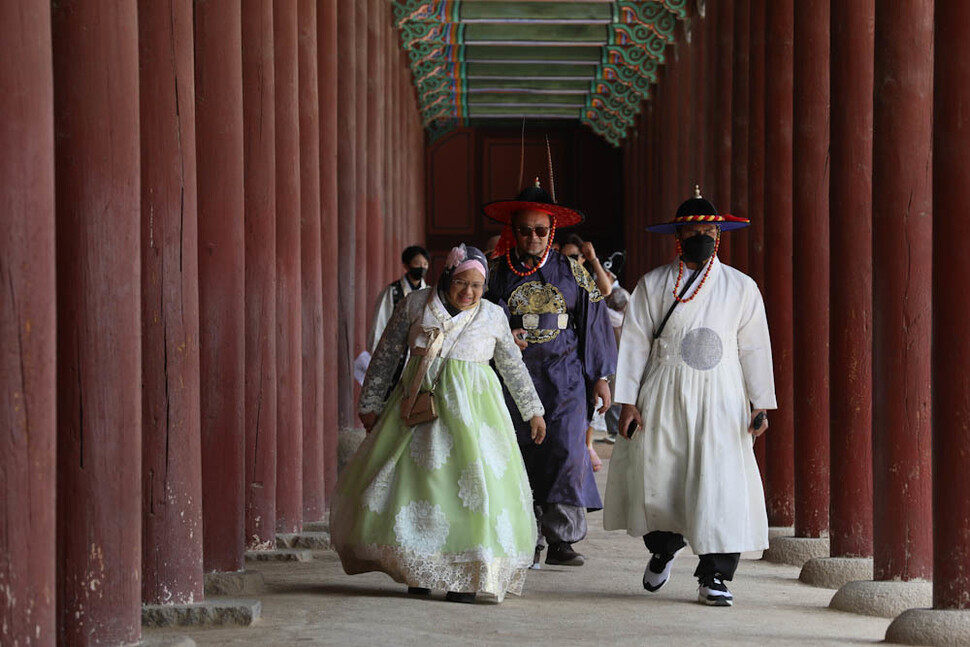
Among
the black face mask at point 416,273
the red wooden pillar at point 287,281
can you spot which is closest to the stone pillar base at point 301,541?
the red wooden pillar at point 287,281

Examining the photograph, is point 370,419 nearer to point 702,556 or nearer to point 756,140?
point 702,556

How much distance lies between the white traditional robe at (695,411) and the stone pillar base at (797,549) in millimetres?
1895

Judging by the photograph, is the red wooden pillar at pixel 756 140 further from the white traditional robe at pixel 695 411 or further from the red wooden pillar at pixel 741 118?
the white traditional robe at pixel 695 411

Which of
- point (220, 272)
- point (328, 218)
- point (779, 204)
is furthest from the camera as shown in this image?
point (328, 218)

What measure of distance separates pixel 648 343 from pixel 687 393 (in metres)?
0.36

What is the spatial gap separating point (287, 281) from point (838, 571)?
11.4 feet

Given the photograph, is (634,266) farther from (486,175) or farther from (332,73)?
(332,73)

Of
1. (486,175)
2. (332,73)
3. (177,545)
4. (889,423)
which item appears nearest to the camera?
(177,545)

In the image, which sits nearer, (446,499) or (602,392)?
(446,499)

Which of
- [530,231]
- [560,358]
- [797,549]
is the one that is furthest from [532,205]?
[797,549]

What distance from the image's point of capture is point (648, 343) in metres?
7.72

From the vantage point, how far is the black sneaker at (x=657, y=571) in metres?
7.66

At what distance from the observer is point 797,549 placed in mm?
9289

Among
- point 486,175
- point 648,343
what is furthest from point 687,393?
point 486,175
